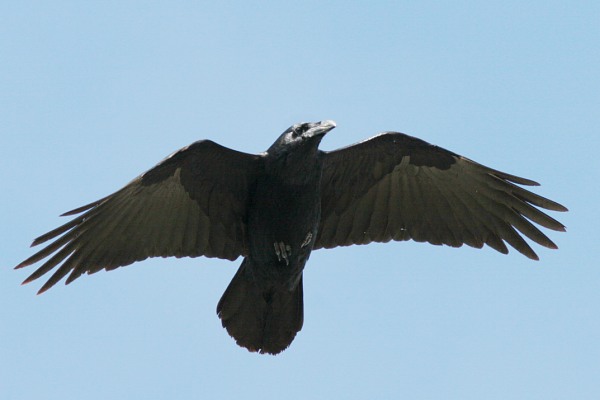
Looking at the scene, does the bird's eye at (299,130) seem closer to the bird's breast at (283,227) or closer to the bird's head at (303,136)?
the bird's head at (303,136)

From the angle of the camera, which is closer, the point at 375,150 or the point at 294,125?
the point at 294,125

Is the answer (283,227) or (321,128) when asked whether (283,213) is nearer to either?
(283,227)

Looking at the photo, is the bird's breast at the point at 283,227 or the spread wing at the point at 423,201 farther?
the spread wing at the point at 423,201

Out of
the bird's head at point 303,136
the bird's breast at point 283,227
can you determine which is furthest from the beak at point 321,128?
the bird's breast at point 283,227

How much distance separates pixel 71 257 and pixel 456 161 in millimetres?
4107

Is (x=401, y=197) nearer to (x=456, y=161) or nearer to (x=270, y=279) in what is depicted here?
(x=456, y=161)

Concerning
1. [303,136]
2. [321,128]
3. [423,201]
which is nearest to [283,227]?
[303,136]

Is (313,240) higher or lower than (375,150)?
lower

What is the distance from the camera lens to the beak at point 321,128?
10.7 m

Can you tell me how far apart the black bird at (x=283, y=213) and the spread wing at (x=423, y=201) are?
1 centimetres

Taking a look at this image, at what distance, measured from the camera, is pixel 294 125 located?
35.8 feet

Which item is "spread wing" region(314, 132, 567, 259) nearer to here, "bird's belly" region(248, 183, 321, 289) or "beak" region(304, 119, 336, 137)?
"bird's belly" region(248, 183, 321, 289)

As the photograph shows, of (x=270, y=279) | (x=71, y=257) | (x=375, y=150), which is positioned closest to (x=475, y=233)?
(x=375, y=150)

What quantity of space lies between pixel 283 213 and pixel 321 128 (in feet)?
2.97
